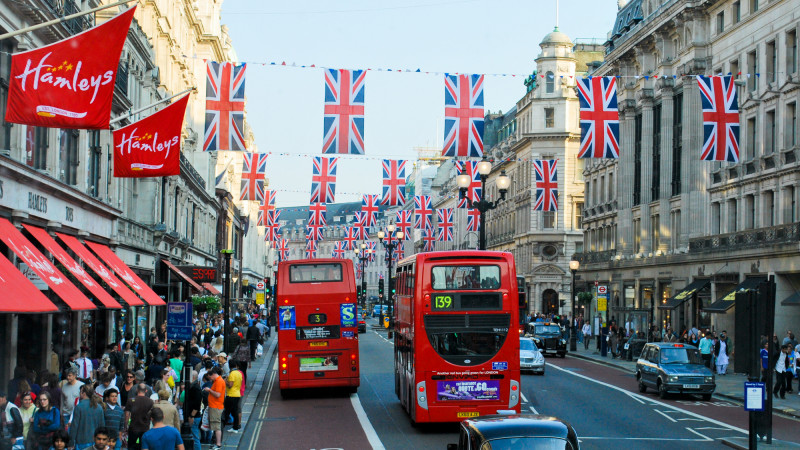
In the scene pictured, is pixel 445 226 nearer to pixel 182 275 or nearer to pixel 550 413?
pixel 182 275

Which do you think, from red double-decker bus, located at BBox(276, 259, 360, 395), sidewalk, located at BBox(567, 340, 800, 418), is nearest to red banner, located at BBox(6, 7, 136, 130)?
red double-decker bus, located at BBox(276, 259, 360, 395)

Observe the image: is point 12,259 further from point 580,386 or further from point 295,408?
point 580,386

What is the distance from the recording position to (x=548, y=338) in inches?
1928

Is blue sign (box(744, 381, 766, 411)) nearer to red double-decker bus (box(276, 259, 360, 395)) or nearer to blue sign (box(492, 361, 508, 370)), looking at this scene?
blue sign (box(492, 361, 508, 370))

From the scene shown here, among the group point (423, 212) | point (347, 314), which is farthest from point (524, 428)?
point (423, 212)

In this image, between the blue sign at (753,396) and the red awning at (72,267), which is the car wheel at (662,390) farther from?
the red awning at (72,267)

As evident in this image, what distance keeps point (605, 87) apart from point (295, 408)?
14490 mm

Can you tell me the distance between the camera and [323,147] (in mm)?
30859

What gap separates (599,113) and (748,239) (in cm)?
1646

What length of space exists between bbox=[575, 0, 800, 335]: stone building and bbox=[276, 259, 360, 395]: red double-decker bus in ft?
41.9

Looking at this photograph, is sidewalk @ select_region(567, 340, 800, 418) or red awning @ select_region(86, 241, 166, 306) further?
red awning @ select_region(86, 241, 166, 306)

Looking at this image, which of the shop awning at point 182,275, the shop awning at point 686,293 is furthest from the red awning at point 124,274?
the shop awning at point 686,293

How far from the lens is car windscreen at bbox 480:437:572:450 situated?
38.9 feet

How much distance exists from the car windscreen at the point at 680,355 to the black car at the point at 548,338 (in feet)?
60.4
